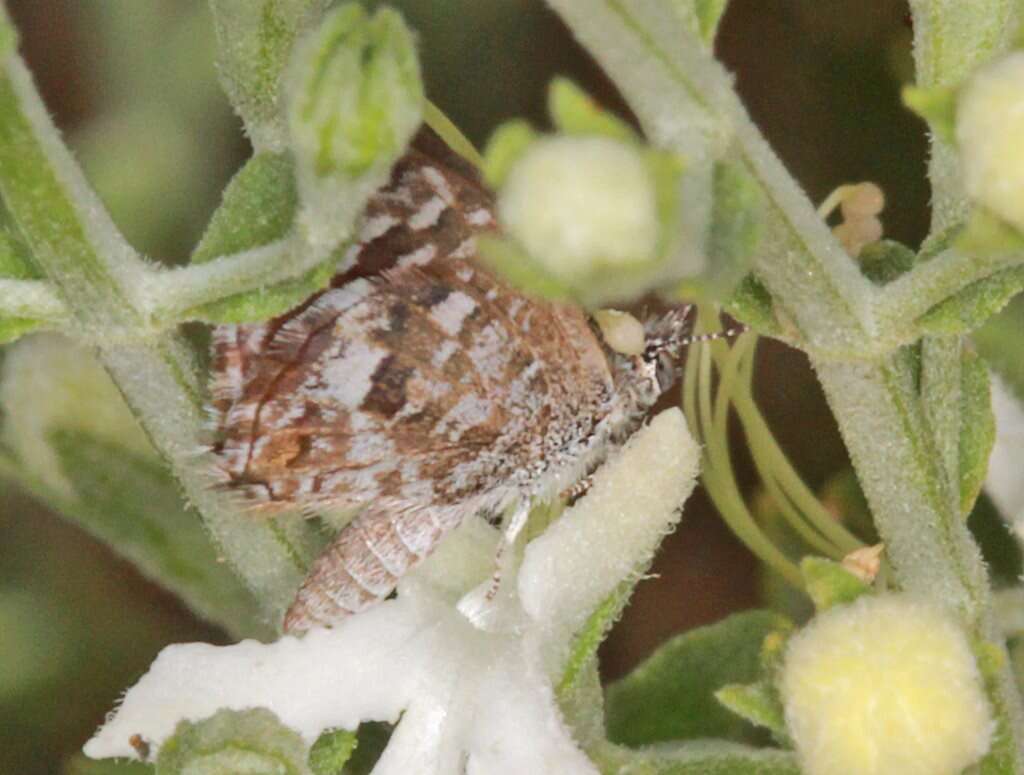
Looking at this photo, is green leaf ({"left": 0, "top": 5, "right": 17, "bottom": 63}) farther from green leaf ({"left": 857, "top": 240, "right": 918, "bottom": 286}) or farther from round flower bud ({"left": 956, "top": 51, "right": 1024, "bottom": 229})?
green leaf ({"left": 857, "top": 240, "right": 918, "bottom": 286})

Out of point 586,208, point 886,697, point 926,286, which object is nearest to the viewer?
A: point 586,208

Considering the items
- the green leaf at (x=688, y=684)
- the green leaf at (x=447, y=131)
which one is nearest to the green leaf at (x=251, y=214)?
the green leaf at (x=447, y=131)

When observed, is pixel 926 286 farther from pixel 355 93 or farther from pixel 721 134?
pixel 355 93

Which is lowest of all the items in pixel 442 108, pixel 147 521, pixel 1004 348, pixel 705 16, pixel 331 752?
pixel 331 752

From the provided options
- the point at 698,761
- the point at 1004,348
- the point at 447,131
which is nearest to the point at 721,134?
the point at 447,131

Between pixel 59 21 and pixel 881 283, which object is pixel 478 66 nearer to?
pixel 59 21

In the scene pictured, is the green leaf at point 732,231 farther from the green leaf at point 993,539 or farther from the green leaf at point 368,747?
the green leaf at point 993,539
